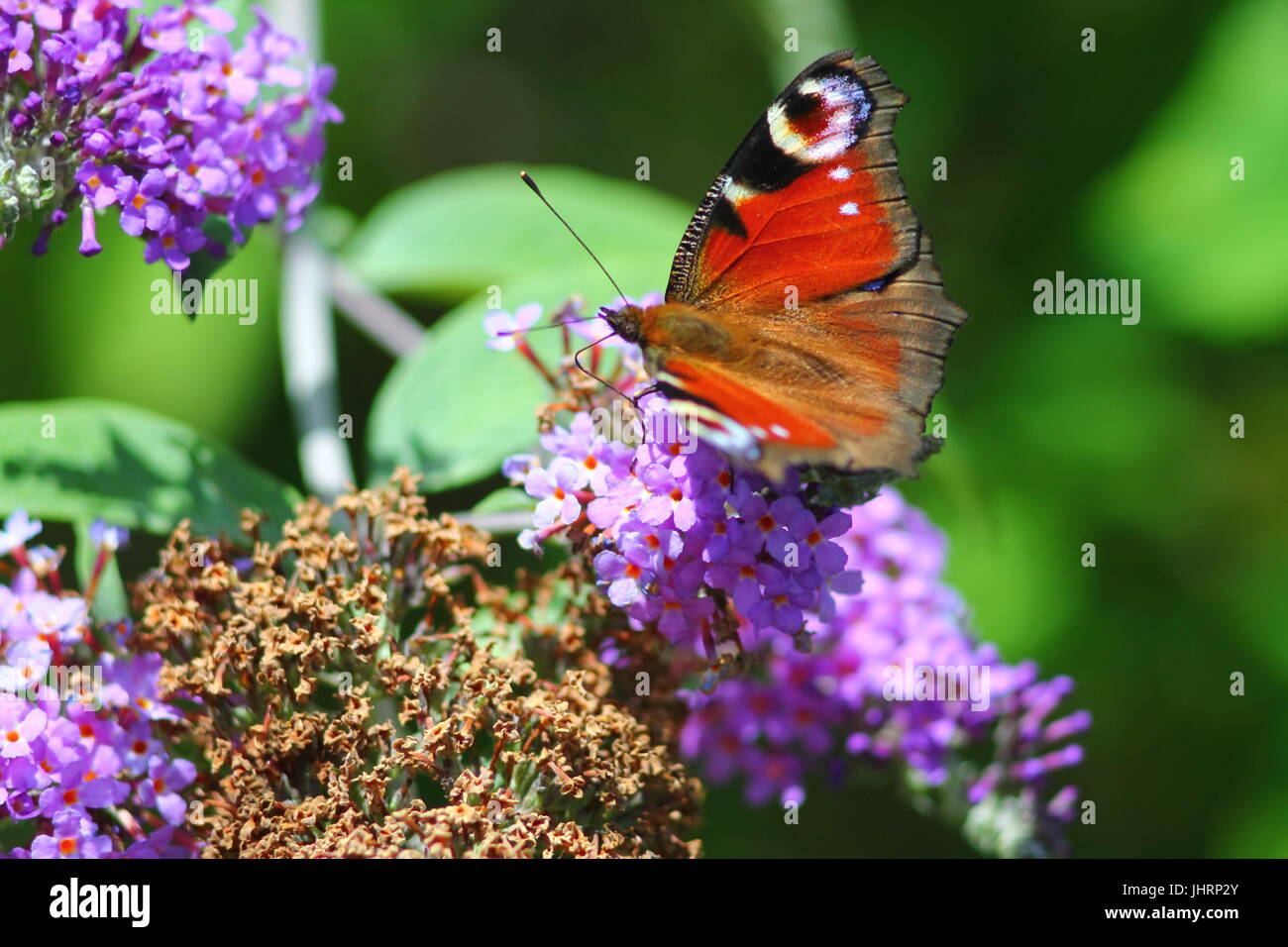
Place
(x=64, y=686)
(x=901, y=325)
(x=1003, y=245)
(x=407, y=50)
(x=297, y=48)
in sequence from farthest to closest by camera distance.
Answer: (x=407, y=50)
(x=1003, y=245)
(x=297, y=48)
(x=901, y=325)
(x=64, y=686)

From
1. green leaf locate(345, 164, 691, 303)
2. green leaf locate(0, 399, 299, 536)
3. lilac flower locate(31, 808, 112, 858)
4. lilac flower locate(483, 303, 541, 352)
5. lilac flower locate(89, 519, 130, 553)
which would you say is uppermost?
green leaf locate(345, 164, 691, 303)

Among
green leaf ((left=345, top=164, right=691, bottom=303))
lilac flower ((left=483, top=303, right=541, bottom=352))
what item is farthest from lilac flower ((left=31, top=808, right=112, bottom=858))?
green leaf ((left=345, top=164, right=691, bottom=303))

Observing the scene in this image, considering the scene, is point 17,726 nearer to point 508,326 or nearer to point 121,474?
point 121,474

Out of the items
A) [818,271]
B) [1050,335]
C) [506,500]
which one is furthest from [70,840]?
[1050,335]

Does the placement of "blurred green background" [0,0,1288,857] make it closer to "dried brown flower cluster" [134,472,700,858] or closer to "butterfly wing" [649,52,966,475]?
"butterfly wing" [649,52,966,475]
